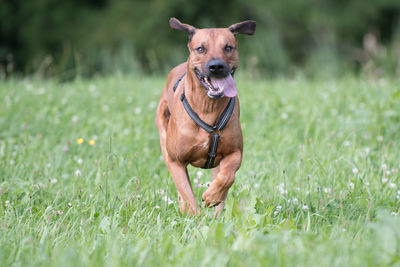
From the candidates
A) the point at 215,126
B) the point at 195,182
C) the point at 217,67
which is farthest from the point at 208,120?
the point at 195,182

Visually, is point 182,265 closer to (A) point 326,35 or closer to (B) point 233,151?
(B) point 233,151

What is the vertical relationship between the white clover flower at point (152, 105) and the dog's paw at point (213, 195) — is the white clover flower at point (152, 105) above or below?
below

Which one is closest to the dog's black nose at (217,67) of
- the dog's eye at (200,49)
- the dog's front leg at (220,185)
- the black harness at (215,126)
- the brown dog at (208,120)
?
the brown dog at (208,120)

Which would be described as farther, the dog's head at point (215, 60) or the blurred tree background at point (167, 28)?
the blurred tree background at point (167, 28)

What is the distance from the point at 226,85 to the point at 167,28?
9.70 metres

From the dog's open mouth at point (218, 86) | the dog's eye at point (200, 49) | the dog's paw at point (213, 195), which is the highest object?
the dog's eye at point (200, 49)

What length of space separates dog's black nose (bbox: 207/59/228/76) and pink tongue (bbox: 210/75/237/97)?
65mm

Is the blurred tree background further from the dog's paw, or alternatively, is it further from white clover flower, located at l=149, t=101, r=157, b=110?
the dog's paw

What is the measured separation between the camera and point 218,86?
340cm

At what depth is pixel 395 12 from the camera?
1376 centimetres

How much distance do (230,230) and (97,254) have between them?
2.54 ft

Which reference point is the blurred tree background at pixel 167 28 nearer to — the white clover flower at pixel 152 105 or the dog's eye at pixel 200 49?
the white clover flower at pixel 152 105

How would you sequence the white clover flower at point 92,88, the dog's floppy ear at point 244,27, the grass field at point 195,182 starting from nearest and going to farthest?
the grass field at point 195,182 → the dog's floppy ear at point 244,27 → the white clover flower at point 92,88

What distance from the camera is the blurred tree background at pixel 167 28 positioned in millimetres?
12500
